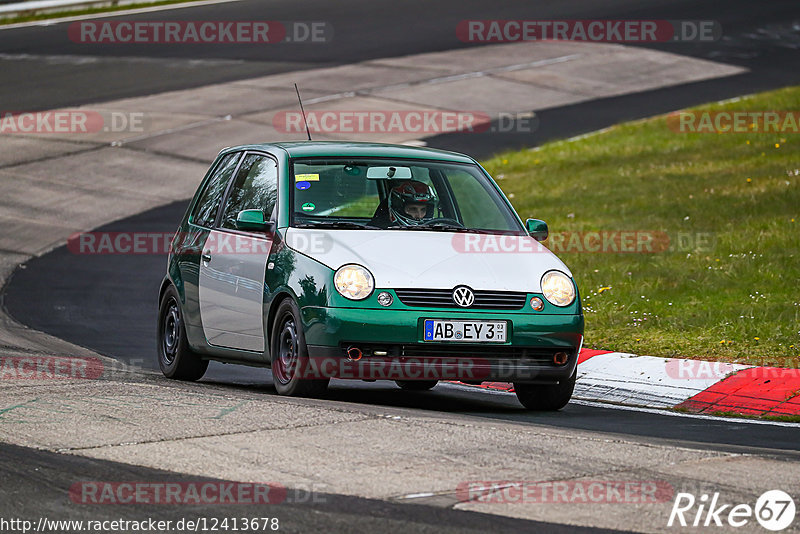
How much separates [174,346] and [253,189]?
152 cm

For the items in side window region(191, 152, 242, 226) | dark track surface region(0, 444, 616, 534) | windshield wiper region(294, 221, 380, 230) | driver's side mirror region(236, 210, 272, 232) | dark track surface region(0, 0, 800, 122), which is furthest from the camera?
dark track surface region(0, 0, 800, 122)

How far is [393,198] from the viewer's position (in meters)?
9.41

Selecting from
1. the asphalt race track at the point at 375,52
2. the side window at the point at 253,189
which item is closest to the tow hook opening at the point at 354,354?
the side window at the point at 253,189

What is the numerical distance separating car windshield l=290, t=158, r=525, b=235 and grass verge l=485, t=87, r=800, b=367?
231 centimetres

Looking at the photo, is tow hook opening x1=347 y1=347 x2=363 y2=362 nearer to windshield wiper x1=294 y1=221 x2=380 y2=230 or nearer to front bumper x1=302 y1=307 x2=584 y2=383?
front bumper x1=302 y1=307 x2=584 y2=383

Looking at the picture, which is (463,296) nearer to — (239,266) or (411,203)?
(411,203)

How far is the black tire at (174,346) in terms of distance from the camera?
34.0ft

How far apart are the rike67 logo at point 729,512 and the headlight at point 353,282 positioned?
2.87 m

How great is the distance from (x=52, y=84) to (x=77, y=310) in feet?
49.9

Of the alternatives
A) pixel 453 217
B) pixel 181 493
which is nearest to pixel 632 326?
pixel 453 217

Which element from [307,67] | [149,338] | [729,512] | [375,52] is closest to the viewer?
→ [729,512]

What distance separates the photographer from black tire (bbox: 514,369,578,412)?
29.6ft

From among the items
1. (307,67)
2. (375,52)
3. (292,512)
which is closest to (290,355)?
(292,512)

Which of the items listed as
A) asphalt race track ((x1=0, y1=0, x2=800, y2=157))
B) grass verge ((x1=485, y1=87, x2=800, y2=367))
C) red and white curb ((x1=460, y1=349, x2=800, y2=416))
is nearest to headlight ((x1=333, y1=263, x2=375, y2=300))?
red and white curb ((x1=460, y1=349, x2=800, y2=416))
